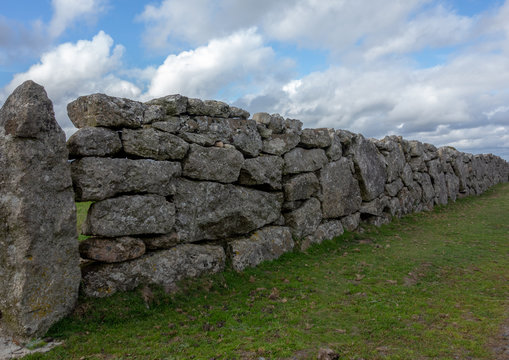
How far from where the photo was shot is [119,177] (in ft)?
25.7

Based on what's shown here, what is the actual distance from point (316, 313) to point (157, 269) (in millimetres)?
3663

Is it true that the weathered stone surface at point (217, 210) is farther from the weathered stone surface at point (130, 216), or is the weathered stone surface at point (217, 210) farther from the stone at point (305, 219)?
the stone at point (305, 219)

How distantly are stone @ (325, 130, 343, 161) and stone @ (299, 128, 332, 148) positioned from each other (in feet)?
0.65

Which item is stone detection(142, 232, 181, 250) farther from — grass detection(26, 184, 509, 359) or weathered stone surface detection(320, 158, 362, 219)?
weathered stone surface detection(320, 158, 362, 219)

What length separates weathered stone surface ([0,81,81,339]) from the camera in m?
6.30

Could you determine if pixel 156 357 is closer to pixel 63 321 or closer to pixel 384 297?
pixel 63 321

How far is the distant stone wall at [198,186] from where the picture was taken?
25.1ft

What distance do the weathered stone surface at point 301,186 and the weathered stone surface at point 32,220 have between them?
674 centimetres

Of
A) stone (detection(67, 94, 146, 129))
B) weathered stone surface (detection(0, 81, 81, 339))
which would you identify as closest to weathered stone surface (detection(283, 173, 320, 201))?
stone (detection(67, 94, 146, 129))

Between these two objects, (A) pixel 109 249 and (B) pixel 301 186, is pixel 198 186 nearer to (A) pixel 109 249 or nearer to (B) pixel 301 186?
(A) pixel 109 249

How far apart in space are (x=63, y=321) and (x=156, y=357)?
7.40 ft

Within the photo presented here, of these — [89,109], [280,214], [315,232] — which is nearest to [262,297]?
[280,214]

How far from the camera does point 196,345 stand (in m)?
6.08

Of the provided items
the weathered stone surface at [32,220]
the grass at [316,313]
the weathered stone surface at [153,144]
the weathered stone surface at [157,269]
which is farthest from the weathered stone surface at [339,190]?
the weathered stone surface at [32,220]
